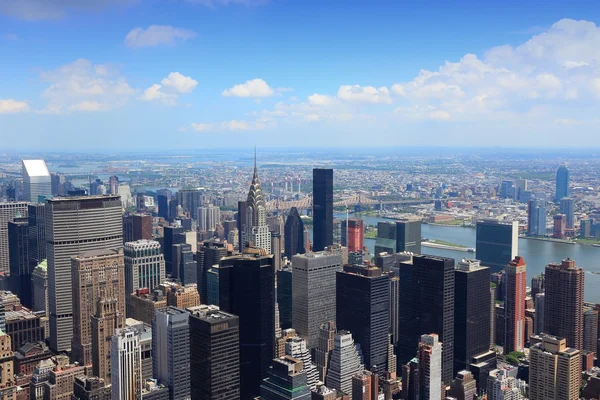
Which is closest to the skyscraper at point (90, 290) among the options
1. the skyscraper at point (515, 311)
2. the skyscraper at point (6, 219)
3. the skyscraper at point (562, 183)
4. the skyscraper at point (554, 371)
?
the skyscraper at point (6, 219)

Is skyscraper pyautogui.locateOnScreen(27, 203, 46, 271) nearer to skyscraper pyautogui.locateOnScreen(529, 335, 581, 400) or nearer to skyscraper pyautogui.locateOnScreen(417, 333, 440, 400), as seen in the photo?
skyscraper pyautogui.locateOnScreen(417, 333, 440, 400)

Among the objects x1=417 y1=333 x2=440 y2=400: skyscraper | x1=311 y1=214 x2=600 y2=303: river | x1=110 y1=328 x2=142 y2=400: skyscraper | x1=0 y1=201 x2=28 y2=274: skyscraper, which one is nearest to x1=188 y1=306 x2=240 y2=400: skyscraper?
x1=110 y1=328 x2=142 y2=400: skyscraper

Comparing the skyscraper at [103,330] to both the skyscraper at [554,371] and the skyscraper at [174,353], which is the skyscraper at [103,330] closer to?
the skyscraper at [174,353]

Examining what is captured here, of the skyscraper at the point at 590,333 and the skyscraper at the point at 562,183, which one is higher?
the skyscraper at the point at 562,183

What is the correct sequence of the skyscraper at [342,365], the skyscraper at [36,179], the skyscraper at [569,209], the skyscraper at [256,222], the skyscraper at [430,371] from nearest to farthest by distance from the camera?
the skyscraper at [430,371]
the skyscraper at [342,365]
the skyscraper at [256,222]
the skyscraper at [36,179]
the skyscraper at [569,209]

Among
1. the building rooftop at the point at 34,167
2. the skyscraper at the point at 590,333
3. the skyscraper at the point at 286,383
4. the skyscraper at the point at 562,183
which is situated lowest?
the skyscraper at the point at 590,333

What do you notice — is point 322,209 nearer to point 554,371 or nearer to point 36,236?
point 36,236

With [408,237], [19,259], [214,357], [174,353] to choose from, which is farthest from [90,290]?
[408,237]
